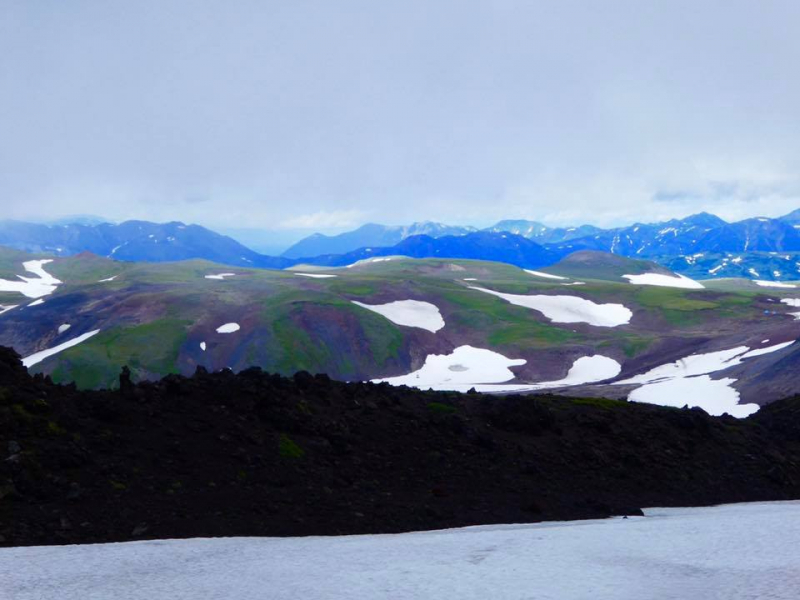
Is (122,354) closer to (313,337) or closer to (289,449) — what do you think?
(313,337)

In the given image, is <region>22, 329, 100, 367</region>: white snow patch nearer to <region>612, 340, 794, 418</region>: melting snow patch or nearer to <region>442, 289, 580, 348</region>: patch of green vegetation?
<region>442, 289, 580, 348</region>: patch of green vegetation

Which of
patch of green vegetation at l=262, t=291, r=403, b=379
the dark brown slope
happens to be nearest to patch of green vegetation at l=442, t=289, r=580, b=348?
patch of green vegetation at l=262, t=291, r=403, b=379

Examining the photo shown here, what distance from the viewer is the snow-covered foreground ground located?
1694 cm

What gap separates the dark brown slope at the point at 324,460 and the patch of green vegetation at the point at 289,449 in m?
0.07

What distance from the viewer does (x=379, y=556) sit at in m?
21.4

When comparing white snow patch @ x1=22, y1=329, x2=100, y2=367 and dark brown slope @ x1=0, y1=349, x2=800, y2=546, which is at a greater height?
dark brown slope @ x1=0, y1=349, x2=800, y2=546

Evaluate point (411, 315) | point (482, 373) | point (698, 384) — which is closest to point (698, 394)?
point (698, 384)

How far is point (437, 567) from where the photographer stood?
19453mm

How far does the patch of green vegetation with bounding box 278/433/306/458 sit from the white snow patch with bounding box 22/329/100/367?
134598mm

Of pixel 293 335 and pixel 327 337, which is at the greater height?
pixel 293 335

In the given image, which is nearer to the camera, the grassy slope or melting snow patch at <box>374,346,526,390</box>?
melting snow patch at <box>374,346,526,390</box>

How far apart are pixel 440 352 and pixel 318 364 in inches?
1205

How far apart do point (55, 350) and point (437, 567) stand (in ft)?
532

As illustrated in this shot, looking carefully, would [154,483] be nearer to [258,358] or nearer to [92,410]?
[92,410]
